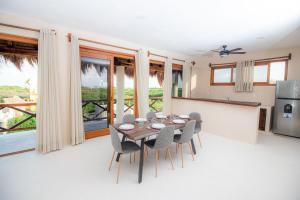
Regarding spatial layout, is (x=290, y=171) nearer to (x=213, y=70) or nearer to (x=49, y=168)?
(x=49, y=168)

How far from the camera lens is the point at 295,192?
1.93m

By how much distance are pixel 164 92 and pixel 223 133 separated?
2275mm

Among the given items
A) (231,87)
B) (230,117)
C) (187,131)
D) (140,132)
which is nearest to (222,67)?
(231,87)

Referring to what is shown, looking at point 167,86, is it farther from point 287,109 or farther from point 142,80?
point 287,109

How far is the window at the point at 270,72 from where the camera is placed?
4655 millimetres

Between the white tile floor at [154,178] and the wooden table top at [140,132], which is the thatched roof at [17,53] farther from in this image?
the wooden table top at [140,132]

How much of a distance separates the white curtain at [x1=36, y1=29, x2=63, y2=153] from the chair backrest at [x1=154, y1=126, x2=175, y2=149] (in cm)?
217

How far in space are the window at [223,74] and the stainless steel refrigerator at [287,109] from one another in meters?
1.59

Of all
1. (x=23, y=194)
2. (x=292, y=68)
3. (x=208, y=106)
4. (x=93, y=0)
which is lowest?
(x=23, y=194)

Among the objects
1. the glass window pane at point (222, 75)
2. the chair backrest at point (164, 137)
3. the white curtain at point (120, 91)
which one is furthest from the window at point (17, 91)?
the glass window pane at point (222, 75)

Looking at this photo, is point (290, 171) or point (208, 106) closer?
point (290, 171)

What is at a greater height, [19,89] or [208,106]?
[19,89]

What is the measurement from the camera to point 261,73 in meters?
5.04

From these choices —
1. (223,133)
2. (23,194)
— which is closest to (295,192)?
(223,133)
